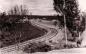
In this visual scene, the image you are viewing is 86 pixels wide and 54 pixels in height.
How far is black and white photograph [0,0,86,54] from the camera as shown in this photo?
7.71 feet

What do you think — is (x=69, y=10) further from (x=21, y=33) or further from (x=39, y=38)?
(x=21, y=33)

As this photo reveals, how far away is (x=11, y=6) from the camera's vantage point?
8.02ft

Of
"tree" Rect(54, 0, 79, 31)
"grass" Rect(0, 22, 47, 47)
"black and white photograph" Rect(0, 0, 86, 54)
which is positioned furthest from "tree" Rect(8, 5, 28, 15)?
"tree" Rect(54, 0, 79, 31)

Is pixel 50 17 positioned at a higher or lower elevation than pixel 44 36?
higher

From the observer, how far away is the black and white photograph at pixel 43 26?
2350 mm

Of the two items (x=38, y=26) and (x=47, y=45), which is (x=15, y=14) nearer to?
(x=38, y=26)

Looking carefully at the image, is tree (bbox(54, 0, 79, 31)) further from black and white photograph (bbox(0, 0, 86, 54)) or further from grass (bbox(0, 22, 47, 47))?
grass (bbox(0, 22, 47, 47))

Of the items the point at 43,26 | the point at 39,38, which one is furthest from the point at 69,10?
the point at 39,38

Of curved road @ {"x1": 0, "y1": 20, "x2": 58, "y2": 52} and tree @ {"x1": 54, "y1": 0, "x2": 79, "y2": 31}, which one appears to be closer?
curved road @ {"x1": 0, "y1": 20, "x2": 58, "y2": 52}

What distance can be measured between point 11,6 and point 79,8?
3.32 feet

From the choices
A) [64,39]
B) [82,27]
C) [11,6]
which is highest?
[11,6]

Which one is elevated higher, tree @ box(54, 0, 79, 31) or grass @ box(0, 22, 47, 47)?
tree @ box(54, 0, 79, 31)

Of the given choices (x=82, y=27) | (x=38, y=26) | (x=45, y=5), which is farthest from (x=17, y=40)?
(x=82, y=27)

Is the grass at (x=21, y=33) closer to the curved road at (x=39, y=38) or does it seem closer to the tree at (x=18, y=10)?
the curved road at (x=39, y=38)
